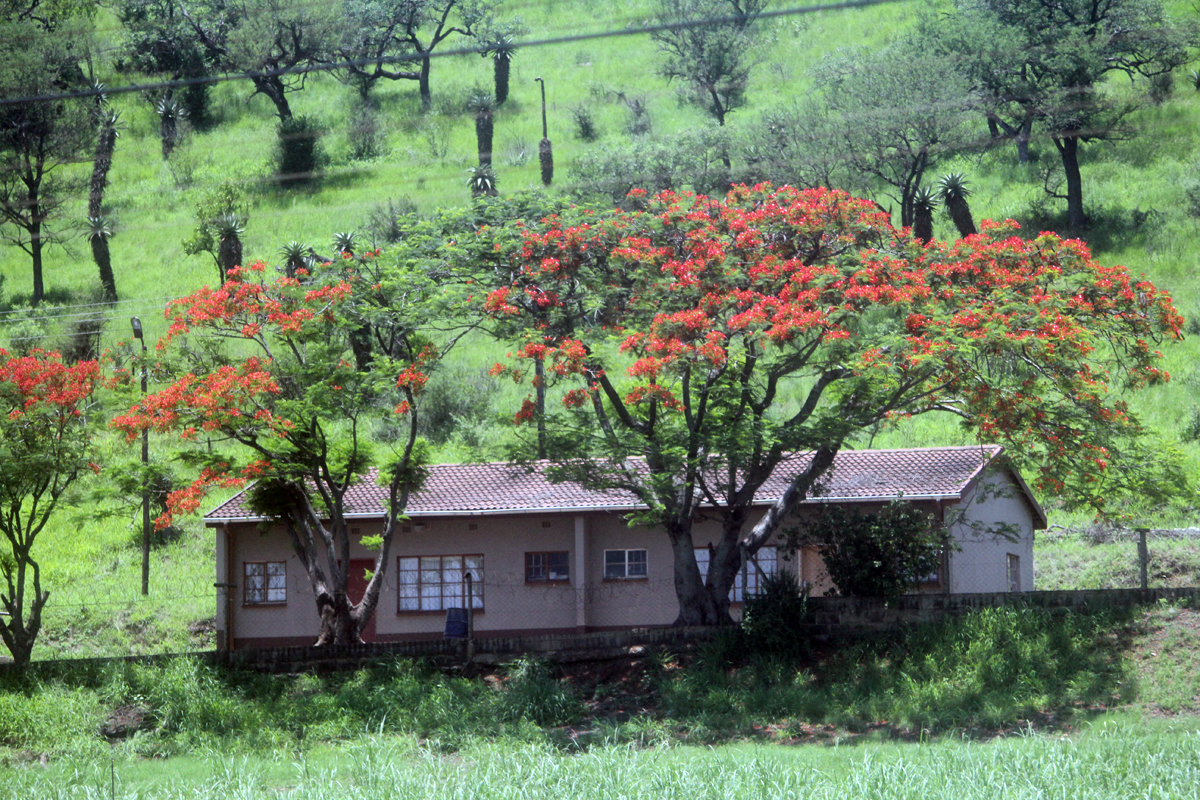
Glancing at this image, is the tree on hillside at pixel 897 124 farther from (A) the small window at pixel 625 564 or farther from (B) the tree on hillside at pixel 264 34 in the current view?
(B) the tree on hillside at pixel 264 34

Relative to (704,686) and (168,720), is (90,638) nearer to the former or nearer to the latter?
(168,720)

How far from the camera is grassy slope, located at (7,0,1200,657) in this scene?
2561 cm

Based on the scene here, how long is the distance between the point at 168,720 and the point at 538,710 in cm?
491

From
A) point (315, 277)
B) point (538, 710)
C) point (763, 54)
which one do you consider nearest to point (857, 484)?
point (538, 710)

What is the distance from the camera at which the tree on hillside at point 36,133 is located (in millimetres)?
49059

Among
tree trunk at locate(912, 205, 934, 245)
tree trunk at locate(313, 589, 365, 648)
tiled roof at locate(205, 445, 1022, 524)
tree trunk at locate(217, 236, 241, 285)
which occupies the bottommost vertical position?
tree trunk at locate(313, 589, 365, 648)

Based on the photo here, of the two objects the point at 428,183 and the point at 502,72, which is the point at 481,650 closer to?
the point at 428,183

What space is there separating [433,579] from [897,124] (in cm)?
2972

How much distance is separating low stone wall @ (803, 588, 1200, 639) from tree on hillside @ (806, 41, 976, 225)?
28.2 meters

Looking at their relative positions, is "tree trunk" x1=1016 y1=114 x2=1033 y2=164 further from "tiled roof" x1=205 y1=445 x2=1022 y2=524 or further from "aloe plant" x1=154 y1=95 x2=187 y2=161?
"aloe plant" x1=154 y1=95 x2=187 y2=161

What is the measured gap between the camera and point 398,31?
229 ft

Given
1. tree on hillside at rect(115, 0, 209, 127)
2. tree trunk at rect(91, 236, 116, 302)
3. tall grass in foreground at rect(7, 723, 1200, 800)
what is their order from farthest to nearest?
tree on hillside at rect(115, 0, 209, 127)
tree trunk at rect(91, 236, 116, 302)
tall grass in foreground at rect(7, 723, 1200, 800)

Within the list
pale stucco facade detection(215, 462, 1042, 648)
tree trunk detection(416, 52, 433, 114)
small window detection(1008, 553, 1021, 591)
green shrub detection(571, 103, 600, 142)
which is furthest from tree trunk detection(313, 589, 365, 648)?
tree trunk detection(416, 52, 433, 114)

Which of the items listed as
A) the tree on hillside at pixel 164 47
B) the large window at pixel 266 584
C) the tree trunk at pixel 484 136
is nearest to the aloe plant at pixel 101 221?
the tree on hillside at pixel 164 47
